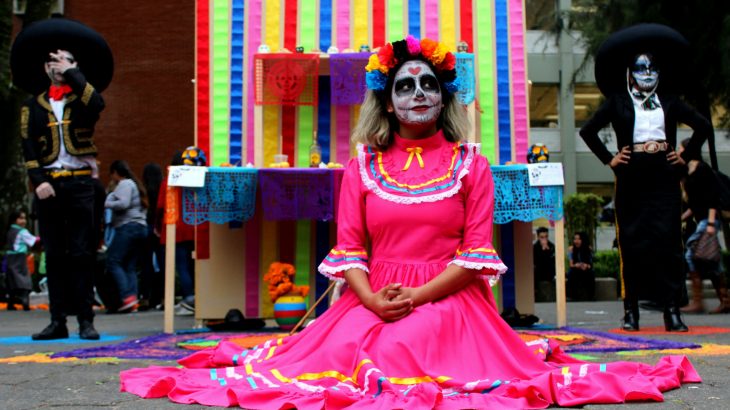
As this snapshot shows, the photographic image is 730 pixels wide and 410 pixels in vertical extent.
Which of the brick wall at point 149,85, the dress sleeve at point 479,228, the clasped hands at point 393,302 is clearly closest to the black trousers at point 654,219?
the dress sleeve at point 479,228

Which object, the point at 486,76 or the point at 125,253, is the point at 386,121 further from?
the point at 125,253

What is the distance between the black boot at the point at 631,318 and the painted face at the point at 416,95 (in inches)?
131

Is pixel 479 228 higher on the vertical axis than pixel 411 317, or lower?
higher


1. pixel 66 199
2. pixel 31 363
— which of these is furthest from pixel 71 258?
pixel 31 363

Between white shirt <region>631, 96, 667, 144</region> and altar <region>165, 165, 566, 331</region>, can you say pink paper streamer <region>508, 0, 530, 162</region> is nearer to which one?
altar <region>165, 165, 566, 331</region>

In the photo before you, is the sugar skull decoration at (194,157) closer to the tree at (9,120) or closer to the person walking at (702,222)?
the person walking at (702,222)

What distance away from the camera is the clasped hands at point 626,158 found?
A: 663 cm

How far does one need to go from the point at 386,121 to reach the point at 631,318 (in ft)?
11.2

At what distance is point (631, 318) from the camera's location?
678 centimetres

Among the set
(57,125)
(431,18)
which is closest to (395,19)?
(431,18)

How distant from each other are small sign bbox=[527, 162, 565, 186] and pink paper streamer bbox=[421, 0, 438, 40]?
1.67 m

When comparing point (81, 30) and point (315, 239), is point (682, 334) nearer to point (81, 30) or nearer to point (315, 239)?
point (315, 239)

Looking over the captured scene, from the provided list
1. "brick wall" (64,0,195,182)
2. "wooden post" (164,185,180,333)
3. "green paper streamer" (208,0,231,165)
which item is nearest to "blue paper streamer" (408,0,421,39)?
"green paper streamer" (208,0,231,165)

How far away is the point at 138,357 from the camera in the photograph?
5.00 metres
